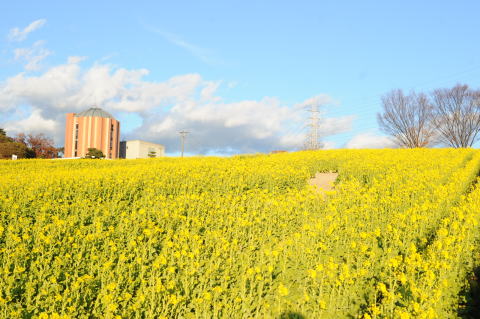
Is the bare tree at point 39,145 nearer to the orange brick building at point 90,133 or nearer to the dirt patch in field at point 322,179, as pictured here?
the orange brick building at point 90,133

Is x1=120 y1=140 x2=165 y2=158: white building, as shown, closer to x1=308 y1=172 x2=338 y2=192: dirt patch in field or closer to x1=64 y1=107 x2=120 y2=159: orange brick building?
x1=64 y1=107 x2=120 y2=159: orange brick building

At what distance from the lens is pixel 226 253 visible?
240 inches

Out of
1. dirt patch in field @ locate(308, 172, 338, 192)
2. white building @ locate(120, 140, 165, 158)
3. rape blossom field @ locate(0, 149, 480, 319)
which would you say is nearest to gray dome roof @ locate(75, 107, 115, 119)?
white building @ locate(120, 140, 165, 158)

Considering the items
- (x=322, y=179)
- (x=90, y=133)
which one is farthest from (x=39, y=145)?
(x=322, y=179)

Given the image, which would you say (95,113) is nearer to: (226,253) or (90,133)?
(90,133)

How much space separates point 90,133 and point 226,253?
94806mm

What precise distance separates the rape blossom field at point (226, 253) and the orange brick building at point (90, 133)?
85.7 metres

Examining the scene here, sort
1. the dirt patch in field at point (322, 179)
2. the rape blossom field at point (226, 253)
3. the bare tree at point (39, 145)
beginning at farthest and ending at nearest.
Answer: the bare tree at point (39, 145) → the dirt patch in field at point (322, 179) → the rape blossom field at point (226, 253)

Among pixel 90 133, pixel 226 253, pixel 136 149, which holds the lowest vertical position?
pixel 226 253

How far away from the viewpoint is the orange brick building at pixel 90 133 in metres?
91.9

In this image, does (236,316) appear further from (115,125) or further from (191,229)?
(115,125)

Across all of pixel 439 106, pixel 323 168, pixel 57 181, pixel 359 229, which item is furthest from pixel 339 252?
pixel 439 106

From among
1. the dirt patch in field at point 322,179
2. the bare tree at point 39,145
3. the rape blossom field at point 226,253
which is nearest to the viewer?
the rape blossom field at point 226,253

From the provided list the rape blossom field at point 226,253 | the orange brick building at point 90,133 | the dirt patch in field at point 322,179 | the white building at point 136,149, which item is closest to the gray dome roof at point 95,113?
the orange brick building at point 90,133
